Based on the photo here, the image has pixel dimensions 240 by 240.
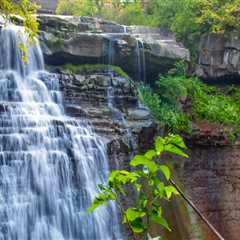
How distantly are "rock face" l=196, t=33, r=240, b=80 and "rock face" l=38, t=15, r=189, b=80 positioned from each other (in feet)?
3.44

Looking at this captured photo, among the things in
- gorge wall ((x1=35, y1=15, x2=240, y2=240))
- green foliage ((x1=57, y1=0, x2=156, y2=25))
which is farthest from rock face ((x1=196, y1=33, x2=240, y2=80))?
green foliage ((x1=57, y1=0, x2=156, y2=25))

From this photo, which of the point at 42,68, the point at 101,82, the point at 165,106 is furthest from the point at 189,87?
the point at 42,68

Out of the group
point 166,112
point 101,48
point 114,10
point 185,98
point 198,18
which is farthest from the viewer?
point 114,10

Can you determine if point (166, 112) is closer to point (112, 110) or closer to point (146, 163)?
point (112, 110)

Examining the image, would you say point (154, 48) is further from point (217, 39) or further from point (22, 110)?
point (22, 110)

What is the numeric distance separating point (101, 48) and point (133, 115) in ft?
7.87

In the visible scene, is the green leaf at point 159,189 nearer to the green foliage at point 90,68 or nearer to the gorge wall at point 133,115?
the gorge wall at point 133,115

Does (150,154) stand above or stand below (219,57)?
above

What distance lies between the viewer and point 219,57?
16469 millimetres

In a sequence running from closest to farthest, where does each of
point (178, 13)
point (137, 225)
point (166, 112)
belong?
point (137, 225) → point (166, 112) → point (178, 13)

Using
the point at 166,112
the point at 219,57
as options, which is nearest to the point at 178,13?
the point at 219,57

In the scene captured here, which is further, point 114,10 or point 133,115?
point 114,10

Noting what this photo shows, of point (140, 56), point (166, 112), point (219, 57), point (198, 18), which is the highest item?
point (198, 18)

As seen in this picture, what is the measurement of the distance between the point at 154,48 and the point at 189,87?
5.56 ft
